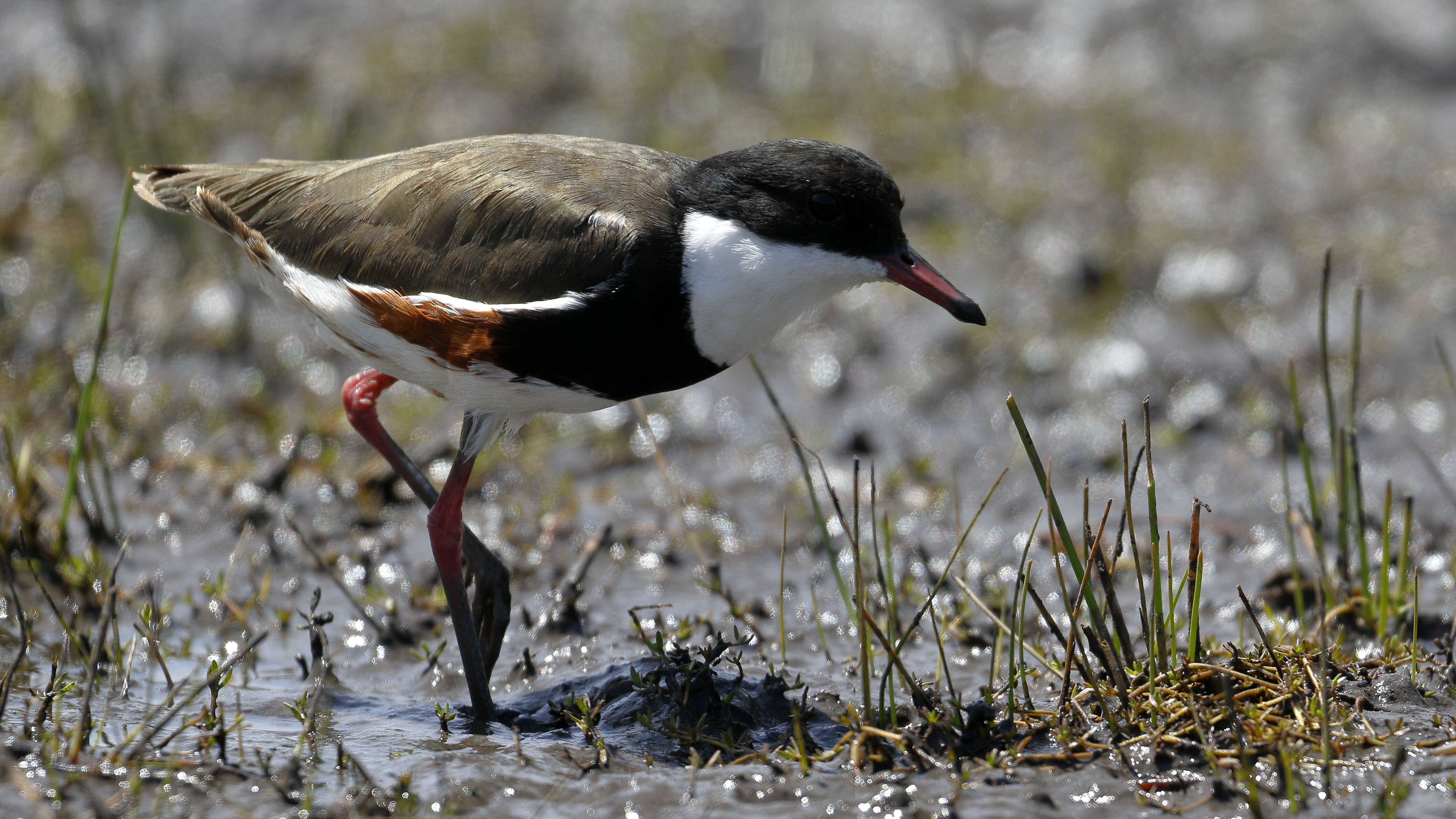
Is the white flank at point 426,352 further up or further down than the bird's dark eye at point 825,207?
further down

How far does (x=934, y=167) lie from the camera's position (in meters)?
7.92

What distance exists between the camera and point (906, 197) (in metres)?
7.91

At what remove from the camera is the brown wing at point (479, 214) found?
4.06 m

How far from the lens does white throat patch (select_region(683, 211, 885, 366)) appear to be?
3996mm

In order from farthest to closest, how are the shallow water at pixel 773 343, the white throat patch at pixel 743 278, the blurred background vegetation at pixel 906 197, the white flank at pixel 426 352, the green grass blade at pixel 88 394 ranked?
the blurred background vegetation at pixel 906 197 → the shallow water at pixel 773 343 → the green grass blade at pixel 88 394 → the white flank at pixel 426 352 → the white throat patch at pixel 743 278

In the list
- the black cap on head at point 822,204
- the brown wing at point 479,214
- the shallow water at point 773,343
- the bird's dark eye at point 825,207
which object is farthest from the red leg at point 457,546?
the bird's dark eye at point 825,207

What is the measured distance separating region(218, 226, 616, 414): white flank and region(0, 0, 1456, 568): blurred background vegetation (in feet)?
4.26

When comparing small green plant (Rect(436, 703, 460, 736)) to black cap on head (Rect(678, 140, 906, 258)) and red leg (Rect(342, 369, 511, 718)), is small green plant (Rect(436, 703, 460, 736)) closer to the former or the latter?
red leg (Rect(342, 369, 511, 718))

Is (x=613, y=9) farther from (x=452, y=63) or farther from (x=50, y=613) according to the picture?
(x=50, y=613)

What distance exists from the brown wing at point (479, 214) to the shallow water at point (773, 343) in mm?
1102

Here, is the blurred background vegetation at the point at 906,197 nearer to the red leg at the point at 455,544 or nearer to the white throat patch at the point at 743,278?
the red leg at the point at 455,544

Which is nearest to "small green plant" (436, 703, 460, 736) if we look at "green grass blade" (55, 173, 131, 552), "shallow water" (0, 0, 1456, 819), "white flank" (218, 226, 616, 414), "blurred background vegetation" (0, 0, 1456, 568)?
"shallow water" (0, 0, 1456, 819)

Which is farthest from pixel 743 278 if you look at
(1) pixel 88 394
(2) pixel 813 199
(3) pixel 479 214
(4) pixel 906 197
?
(4) pixel 906 197

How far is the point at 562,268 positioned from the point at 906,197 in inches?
165
